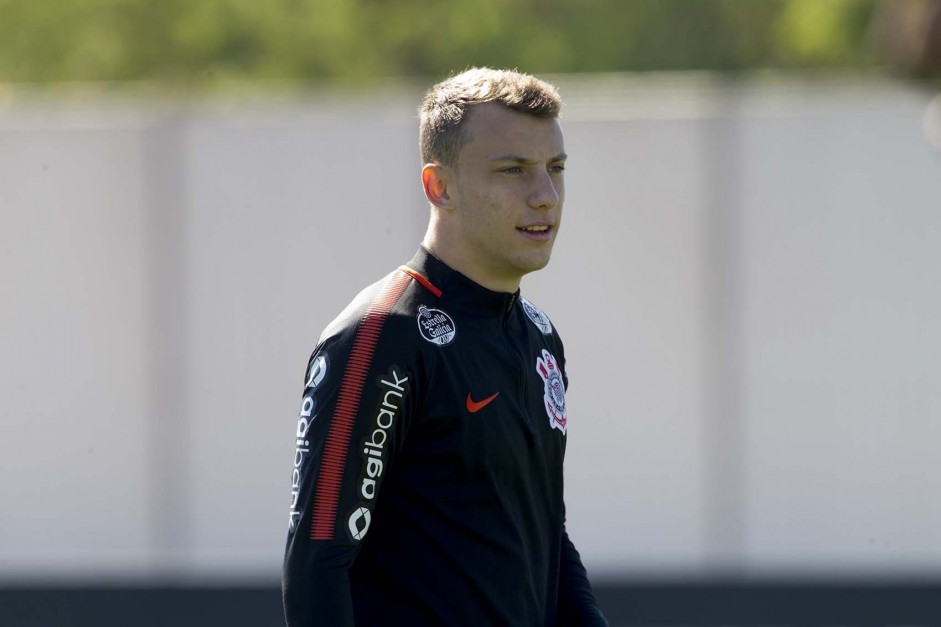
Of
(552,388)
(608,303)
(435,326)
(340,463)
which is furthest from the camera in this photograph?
(608,303)

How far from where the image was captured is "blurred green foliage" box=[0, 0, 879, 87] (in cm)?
1627

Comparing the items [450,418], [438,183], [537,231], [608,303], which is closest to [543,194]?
[537,231]

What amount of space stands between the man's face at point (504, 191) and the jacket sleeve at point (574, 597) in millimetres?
642

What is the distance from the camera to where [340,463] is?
233cm

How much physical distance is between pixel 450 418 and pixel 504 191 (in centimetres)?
44

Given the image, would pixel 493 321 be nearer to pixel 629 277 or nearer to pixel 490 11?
pixel 629 277

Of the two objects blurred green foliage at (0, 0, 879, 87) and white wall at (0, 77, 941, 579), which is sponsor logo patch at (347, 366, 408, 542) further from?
blurred green foliage at (0, 0, 879, 87)

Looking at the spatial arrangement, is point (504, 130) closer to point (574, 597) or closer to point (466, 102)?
point (466, 102)

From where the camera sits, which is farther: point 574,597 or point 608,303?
point 608,303

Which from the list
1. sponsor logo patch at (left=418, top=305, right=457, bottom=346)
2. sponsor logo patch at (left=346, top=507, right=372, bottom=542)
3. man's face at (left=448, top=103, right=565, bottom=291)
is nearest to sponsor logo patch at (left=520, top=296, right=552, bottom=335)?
man's face at (left=448, top=103, right=565, bottom=291)

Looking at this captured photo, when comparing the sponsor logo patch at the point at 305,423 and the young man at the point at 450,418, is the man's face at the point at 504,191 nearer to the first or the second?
the young man at the point at 450,418

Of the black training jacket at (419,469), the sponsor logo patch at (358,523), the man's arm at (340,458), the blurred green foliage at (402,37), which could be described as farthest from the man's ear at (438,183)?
the blurred green foliage at (402,37)

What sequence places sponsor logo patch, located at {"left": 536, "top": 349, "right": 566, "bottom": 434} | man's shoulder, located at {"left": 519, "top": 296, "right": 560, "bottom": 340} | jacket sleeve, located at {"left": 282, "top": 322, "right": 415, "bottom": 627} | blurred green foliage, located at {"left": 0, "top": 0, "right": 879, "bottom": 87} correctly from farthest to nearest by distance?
blurred green foliage, located at {"left": 0, "top": 0, "right": 879, "bottom": 87}, man's shoulder, located at {"left": 519, "top": 296, "right": 560, "bottom": 340}, sponsor logo patch, located at {"left": 536, "top": 349, "right": 566, "bottom": 434}, jacket sleeve, located at {"left": 282, "top": 322, "right": 415, "bottom": 627}

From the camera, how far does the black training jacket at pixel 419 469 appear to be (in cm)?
232
